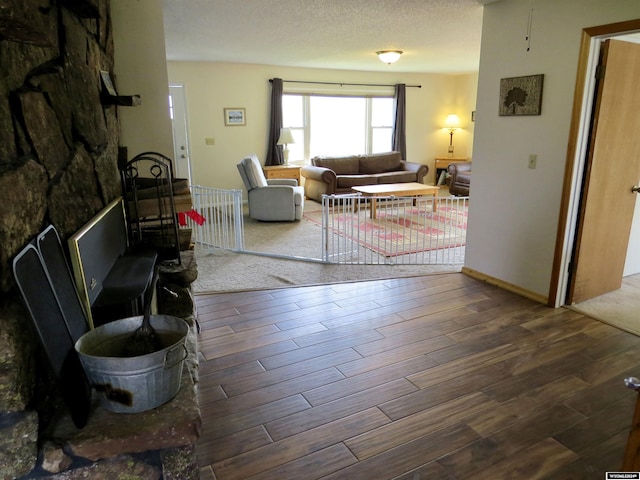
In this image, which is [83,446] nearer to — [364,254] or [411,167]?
[364,254]

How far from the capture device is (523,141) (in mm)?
3408

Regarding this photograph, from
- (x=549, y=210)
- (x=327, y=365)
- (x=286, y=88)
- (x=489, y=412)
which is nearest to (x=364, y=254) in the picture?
(x=549, y=210)

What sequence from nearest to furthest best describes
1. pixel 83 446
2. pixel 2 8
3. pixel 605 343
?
pixel 2 8 < pixel 83 446 < pixel 605 343

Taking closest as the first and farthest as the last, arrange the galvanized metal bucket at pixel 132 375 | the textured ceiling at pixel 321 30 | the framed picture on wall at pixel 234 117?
1. the galvanized metal bucket at pixel 132 375
2. the textured ceiling at pixel 321 30
3. the framed picture on wall at pixel 234 117

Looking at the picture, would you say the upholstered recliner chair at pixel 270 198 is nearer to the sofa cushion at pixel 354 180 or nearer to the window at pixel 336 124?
the sofa cushion at pixel 354 180

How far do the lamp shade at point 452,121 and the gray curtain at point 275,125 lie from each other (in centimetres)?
388

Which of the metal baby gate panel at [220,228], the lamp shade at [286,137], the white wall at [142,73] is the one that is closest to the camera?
the white wall at [142,73]

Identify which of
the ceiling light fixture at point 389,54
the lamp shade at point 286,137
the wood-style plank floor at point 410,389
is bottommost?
the wood-style plank floor at point 410,389

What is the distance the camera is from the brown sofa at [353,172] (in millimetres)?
7508

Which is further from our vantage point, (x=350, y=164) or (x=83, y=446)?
(x=350, y=164)

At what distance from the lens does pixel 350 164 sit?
26.4 feet

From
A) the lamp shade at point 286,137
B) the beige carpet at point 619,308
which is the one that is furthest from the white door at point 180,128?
the beige carpet at point 619,308

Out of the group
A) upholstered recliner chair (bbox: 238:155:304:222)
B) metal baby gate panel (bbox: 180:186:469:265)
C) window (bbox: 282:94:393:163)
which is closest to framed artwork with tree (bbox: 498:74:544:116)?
metal baby gate panel (bbox: 180:186:469:265)

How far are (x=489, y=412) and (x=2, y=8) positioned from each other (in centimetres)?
235
